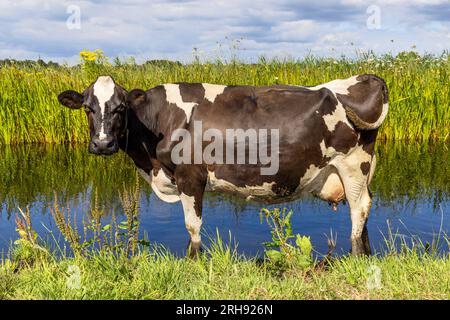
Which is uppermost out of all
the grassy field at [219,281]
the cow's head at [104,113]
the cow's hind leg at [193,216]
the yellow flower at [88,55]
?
the yellow flower at [88,55]

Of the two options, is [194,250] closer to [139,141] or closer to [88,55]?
[139,141]

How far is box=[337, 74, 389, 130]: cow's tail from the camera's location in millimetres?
5496

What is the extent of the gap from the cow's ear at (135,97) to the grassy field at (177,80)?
8267mm

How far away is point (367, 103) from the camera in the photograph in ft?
18.3

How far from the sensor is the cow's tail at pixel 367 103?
5496 mm

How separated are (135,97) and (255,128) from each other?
4.33ft

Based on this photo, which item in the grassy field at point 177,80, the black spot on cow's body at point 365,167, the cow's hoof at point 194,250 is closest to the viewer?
the cow's hoof at point 194,250

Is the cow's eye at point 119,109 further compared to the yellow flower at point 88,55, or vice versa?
the yellow flower at point 88,55

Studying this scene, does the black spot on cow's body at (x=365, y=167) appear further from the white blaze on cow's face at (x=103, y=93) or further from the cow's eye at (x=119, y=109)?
the white blaze on cow's face at (x=103, y=93)

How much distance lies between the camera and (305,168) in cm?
548

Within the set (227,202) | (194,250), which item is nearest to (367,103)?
(194,250)

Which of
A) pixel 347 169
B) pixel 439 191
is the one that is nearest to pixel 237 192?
pixel 347 169

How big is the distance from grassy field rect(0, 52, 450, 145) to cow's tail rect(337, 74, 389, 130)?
25.2ft

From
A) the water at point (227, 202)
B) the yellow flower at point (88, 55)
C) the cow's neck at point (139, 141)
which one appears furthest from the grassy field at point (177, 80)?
the cow's neck at point (139, 141)
